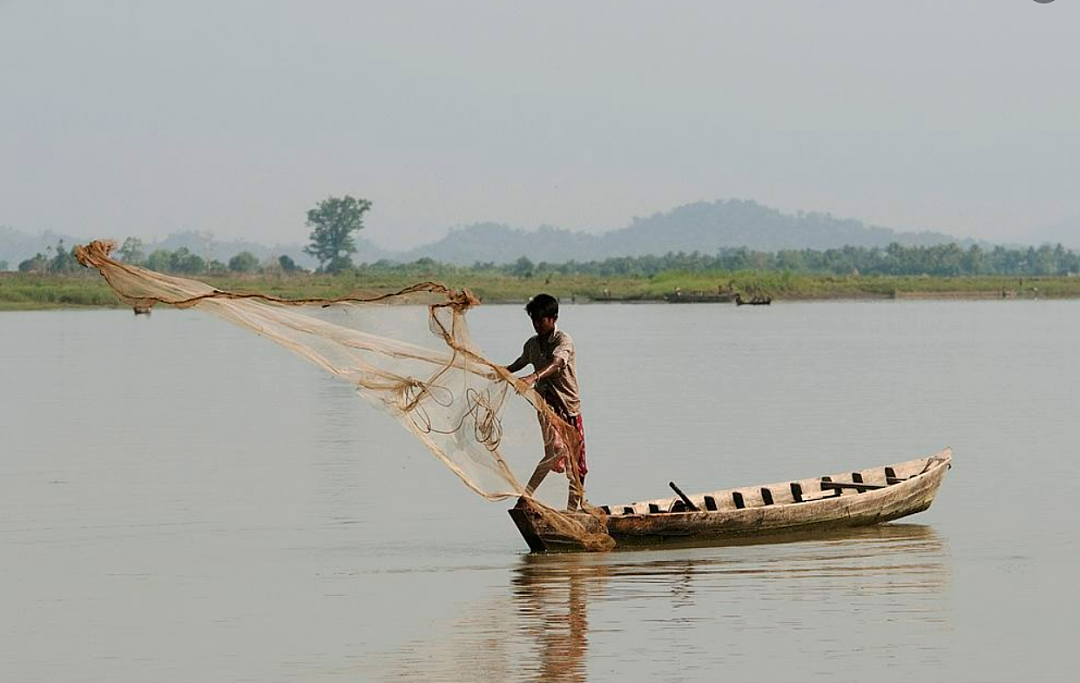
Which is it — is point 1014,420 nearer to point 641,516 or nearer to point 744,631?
point 641,516

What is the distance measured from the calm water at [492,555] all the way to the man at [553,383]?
0.69 metres

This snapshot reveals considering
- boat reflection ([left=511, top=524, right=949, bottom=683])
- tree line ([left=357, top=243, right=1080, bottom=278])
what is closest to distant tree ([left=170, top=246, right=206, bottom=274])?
tree line ([left=357, top=243, right=1080, bottom=278])

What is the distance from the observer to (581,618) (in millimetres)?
10172

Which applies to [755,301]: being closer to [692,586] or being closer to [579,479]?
[579,479]

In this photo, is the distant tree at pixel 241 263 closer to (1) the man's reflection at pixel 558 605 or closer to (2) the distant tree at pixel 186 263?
(2) the distant tree at pixel 186 263

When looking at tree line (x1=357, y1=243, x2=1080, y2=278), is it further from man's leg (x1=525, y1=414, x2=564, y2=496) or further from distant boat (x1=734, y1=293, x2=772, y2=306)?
man's leg (x1=525, y1=414, x2=564, y2=496)

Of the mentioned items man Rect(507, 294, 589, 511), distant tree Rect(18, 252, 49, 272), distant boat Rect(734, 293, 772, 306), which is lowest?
man Rect(507, 294, 589, 511)

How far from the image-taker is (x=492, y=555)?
41.8 feet

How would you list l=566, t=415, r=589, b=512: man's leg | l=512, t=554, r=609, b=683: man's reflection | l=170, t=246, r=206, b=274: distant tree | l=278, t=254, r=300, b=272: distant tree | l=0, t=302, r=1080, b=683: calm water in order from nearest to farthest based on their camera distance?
l=512, t=554, r=609, b=683: man's reflection → l=0, t=302, r=1080, b=683: calm water → l=566, t=415, r=589, b=512: man's leg → l=278, t=254, r=300, b=272: distant tree → l=170, t=246, r=206, b=274: distant tree

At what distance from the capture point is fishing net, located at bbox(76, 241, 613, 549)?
1182 centimetres

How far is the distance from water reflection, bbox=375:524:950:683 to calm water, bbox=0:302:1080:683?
0.09 ft

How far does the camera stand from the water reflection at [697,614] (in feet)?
30.1

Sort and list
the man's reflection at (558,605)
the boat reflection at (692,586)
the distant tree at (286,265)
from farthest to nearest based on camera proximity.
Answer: the distant tree at (286,265) < the boat reflection at (692,586) < the man's reflection at (558,605)

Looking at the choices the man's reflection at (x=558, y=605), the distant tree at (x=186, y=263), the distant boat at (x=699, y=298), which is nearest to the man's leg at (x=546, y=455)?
the man's reflection at (x=558, y=605)
